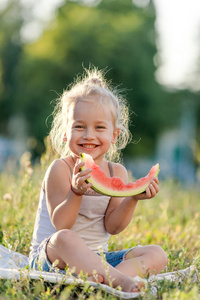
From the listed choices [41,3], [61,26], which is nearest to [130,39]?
[61,26]

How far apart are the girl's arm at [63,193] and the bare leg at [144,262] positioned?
0.46 m

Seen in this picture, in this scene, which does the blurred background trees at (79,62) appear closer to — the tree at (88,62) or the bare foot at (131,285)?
the tree at (88,62)

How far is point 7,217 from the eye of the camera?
510 centimetres

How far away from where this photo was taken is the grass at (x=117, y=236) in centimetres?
284

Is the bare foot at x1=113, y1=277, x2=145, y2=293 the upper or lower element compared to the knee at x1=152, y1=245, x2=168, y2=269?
lower

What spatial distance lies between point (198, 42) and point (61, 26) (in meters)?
12.9

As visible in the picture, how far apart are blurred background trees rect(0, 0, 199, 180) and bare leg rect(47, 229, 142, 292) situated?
23.6 m

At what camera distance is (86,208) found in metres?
3.53

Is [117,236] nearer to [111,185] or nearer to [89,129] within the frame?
[111,185]

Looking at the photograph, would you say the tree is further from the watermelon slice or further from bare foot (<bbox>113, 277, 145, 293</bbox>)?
bare foot (<bbox>113, 277, 145, 293</bbox>)

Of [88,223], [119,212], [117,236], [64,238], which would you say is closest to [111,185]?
[119,212]

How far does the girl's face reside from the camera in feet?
11.4

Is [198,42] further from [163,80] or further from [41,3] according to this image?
[41,3]

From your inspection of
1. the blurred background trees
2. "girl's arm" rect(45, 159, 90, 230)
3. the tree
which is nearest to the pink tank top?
"girl's arm" rect(45, 159, 90, 230)
